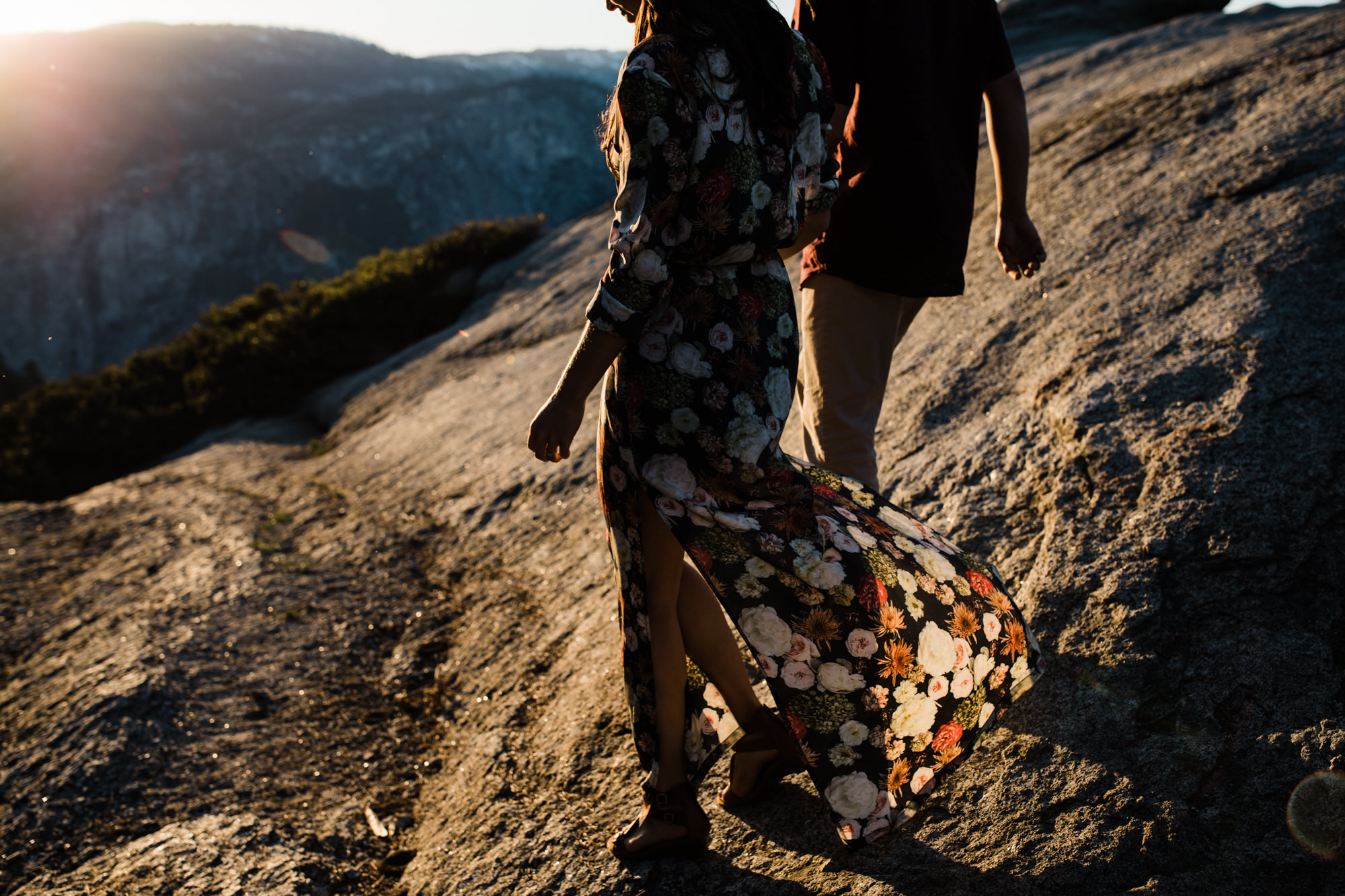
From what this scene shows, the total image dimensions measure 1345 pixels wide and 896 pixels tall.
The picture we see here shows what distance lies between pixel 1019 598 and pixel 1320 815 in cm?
82


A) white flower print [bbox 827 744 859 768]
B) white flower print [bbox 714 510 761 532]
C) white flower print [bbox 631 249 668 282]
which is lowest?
white flower print [bbox 827 744 859 768]

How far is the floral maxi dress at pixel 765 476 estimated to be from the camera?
4.58 feet

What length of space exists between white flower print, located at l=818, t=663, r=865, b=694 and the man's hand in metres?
1.34

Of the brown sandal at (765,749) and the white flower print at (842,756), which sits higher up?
the white flower print at (842,756)

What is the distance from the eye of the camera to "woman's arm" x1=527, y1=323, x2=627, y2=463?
1433mm

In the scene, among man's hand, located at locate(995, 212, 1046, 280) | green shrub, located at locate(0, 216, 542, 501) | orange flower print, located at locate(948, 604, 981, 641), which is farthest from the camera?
green shrub, located at locate(0, 216, 542, 501)

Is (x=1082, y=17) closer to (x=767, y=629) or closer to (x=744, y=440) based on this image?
(x=744, y=440)

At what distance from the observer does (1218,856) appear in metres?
1.41

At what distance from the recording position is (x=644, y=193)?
52.1 inches

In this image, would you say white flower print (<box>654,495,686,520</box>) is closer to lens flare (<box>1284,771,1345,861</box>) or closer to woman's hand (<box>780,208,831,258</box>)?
woman's hand (<box>780,208,831,258</box>)

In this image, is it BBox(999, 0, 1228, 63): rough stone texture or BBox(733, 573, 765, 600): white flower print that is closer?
BBox(733, 573, 765, 600): white flower print

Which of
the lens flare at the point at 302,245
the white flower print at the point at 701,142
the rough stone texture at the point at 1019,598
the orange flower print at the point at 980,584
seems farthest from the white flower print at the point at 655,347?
the lens flare at the point at 302,245

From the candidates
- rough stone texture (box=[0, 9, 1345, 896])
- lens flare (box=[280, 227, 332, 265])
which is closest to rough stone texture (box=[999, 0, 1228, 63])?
rough stone texture (box=[0, 9, 1345, 896])

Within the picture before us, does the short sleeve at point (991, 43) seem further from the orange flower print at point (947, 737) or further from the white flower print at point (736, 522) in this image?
the orange flower print at point (947, 737)
